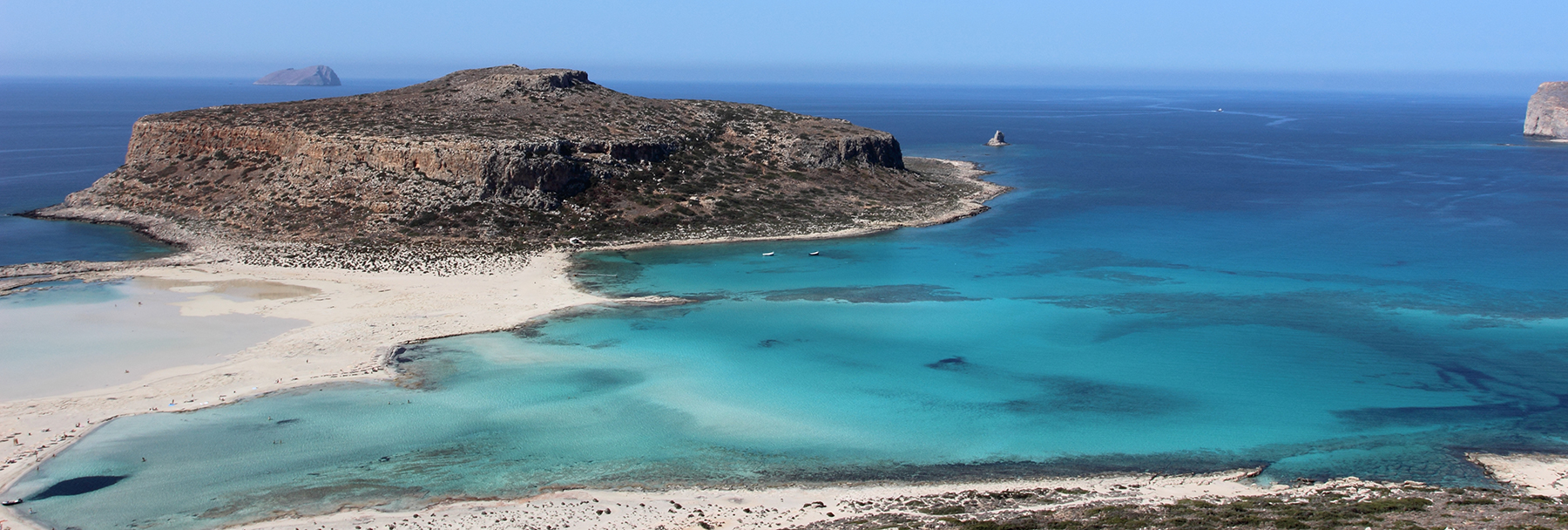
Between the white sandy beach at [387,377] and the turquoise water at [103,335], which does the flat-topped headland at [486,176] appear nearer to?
the white sandy beach at [387,377]

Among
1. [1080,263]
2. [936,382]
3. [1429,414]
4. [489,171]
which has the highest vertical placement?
[489,171]

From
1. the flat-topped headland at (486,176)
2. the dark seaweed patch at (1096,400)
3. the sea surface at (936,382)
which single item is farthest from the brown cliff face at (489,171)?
the dark seaweed patch at (1096,400)

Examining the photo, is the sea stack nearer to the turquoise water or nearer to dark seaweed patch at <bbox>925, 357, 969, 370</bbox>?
dark seaweed patch at <bbox>925, 357, 969, 370</bbox>

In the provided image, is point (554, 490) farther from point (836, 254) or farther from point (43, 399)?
point (836, 254)

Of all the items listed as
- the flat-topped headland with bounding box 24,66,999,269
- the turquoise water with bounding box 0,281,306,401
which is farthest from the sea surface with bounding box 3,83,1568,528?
the flat-topped headland with bounding box 24,66,999,269

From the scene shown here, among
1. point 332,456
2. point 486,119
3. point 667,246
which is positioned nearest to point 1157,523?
point 332,456

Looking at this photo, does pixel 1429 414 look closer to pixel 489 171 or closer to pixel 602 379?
pixel 602 379

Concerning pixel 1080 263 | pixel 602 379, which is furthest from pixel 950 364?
pixel 1080 263
